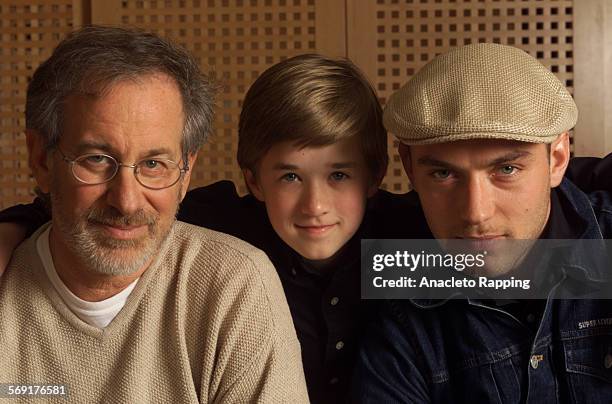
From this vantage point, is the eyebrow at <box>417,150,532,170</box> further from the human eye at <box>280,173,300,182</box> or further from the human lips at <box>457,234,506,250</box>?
the human eye at <box>280,173,300,182</box>

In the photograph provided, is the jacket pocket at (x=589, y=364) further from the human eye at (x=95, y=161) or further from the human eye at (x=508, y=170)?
the human eye at (x=95, y=161)

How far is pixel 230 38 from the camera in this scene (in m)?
2.63

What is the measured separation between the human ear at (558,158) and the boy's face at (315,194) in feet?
1.19

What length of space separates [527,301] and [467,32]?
1303mm

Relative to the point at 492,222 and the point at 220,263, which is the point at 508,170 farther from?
the point at 220,263

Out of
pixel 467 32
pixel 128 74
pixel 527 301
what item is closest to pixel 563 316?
pixel 527 301

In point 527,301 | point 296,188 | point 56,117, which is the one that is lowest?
point 527,301

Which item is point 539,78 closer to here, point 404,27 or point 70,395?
point 70,395

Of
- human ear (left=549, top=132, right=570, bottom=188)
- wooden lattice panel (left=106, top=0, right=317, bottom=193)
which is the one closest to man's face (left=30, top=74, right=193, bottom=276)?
human ear (left=549, top=132, right=570, bottom=188)

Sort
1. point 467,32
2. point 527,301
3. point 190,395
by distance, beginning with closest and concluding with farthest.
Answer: point 190,395
point 527,301
point 467,32

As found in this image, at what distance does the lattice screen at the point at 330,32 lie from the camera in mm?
2582

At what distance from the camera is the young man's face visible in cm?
140

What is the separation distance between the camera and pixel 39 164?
146cm

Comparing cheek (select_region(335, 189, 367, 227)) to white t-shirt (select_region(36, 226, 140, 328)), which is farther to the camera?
cheek (select_region(335, 189, 367, 227))
